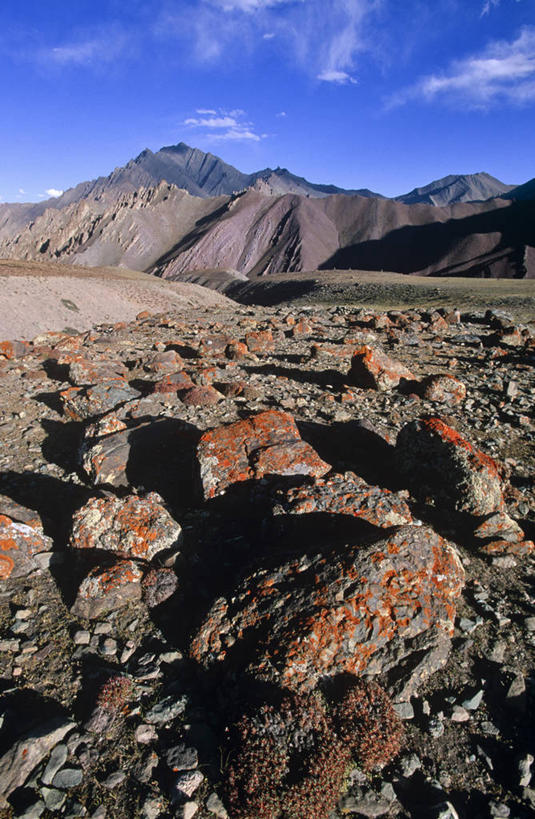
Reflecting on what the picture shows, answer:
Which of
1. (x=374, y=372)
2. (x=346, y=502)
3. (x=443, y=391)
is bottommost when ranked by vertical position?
(x=346, y=502)

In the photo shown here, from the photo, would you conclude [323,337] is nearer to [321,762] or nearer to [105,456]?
[105,456]

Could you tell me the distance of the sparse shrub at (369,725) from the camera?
3332mm

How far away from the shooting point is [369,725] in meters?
3.43

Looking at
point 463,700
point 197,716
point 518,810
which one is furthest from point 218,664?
point 518,810

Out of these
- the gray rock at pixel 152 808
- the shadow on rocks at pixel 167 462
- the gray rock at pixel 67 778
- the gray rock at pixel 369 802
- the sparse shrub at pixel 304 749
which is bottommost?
the gray rock at pixel 152 808

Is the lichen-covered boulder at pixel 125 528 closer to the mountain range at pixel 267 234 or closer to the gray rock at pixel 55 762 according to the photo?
the gray rock at pixel 55 762

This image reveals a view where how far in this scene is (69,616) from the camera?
15.6 ft

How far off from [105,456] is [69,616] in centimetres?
295

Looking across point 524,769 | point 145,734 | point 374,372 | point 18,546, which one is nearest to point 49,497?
point 18,546

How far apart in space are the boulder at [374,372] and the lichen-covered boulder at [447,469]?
185 inches

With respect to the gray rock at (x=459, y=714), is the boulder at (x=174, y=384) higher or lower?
higher

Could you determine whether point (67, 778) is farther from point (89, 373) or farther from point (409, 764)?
point (89, 373)

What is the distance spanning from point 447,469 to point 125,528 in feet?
15.2

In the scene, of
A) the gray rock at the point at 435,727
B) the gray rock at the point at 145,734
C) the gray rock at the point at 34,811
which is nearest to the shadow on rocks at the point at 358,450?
the gray rock at the point at 435,727
